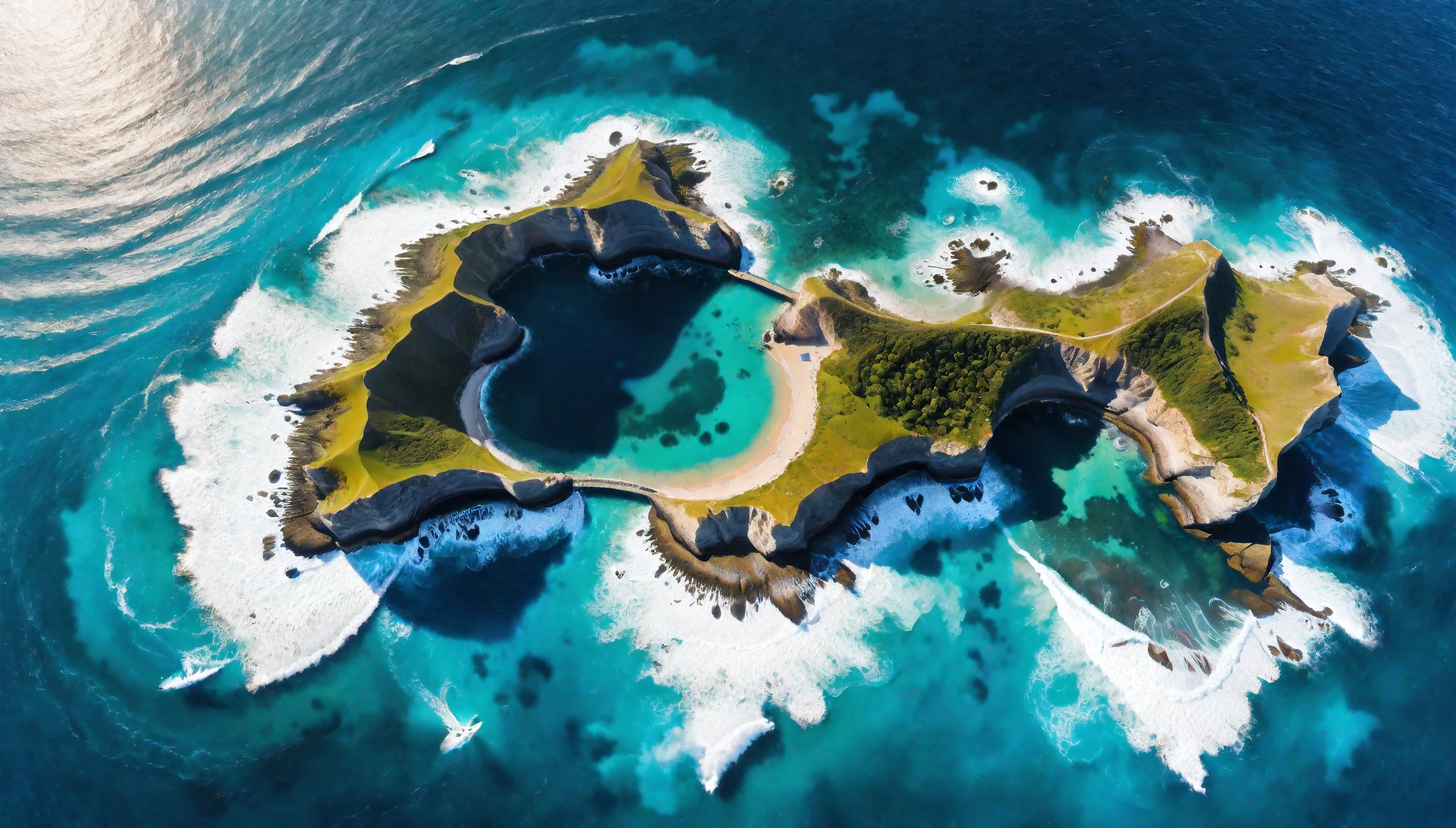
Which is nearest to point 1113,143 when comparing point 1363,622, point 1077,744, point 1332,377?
point 1332,377

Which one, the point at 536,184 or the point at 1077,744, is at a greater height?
the point at 536,184

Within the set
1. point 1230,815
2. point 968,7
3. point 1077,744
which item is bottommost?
point 1230,815

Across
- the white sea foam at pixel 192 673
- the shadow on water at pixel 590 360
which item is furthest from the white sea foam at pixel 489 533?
the white sea foam at pixel 192 673

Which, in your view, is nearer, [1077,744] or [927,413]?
[1077,744]

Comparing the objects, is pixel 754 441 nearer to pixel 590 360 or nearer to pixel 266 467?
pixel 590 360

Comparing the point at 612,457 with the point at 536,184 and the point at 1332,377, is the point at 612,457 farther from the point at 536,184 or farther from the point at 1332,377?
the point at 1332,377

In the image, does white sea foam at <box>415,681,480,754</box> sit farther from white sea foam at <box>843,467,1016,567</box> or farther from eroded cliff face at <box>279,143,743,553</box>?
white sea foam at <box>843,467,1016,567</box>
